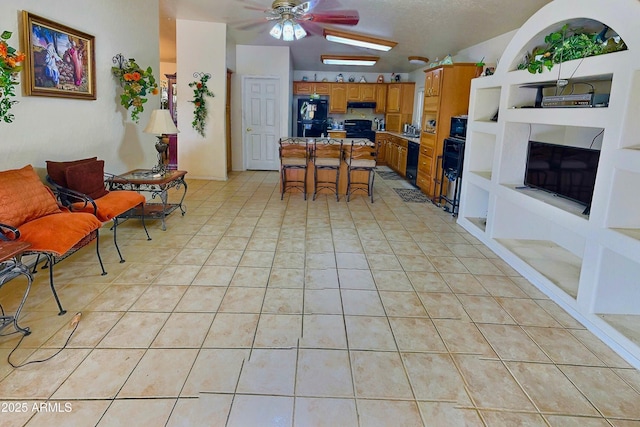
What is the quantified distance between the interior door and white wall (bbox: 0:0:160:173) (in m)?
3.24

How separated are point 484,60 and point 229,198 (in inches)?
169

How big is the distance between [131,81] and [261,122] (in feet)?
14.1

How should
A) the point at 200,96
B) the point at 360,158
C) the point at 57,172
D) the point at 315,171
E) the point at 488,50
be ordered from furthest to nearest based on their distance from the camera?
the point at 200,96
the point at 315,171
the point at 360,158
the point at 488,50
the point at 57,172

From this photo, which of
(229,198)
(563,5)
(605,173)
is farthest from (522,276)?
(229,198)

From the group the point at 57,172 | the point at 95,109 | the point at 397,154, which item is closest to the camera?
the point at 57,172

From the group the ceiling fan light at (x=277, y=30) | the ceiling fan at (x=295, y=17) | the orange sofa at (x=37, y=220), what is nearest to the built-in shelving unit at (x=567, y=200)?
the ceiling fan at (x=295, y=17)

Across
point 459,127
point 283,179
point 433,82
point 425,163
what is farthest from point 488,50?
point 283,179

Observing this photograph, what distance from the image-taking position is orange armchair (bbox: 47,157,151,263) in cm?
331

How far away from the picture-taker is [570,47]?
118 inches

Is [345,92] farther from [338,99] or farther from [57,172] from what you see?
[57,172]

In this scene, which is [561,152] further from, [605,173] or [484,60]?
[484,60]

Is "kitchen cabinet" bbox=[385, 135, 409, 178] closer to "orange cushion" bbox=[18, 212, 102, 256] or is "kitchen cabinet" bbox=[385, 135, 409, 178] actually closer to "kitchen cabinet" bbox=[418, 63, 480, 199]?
"kitchen cabinet" bbox=[418, 63, 480, 199]

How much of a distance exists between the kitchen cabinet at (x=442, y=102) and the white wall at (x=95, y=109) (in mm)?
3974

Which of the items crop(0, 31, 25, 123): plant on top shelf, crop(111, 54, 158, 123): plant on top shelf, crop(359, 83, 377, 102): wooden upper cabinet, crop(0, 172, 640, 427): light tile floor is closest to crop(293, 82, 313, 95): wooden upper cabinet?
crop(359, 83, 377, 102): wooden upper cabinet
